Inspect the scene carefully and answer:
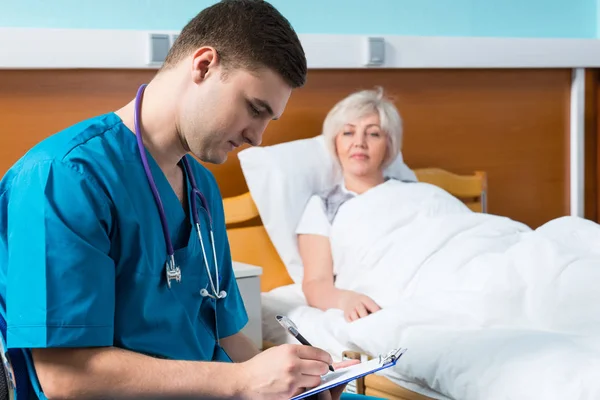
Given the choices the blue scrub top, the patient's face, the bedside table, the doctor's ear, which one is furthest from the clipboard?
the patient's face

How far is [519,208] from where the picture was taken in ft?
12.1

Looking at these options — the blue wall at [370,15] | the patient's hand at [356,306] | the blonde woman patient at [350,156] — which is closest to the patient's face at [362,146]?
the blonde woman patient at [350,156]

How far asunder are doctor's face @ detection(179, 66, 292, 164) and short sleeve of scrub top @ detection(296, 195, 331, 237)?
1.45 metres

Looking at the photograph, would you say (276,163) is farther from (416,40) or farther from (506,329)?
(506,329)

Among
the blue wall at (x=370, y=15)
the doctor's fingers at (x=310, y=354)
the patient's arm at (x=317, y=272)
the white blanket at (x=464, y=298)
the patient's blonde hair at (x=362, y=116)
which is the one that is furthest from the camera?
the patient's blonde hair at (x=362, y=116)

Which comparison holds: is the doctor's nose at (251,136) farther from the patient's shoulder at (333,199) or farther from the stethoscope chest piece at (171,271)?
the patient's shoulder at (333,199)

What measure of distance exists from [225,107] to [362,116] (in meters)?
1.70

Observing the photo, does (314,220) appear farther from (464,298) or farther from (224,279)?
(224,279)

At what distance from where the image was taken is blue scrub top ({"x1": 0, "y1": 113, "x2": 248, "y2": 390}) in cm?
105

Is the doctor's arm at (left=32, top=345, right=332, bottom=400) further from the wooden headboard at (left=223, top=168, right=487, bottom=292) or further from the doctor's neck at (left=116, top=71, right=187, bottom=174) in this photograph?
the wooden headboard at (left=223, top=168, right=487, bottom=292)

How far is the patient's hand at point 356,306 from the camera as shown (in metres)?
2.18

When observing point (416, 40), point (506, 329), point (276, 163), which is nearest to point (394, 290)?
point (506, 329)

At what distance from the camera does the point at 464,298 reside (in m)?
2.01

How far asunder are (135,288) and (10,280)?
0.18 m
